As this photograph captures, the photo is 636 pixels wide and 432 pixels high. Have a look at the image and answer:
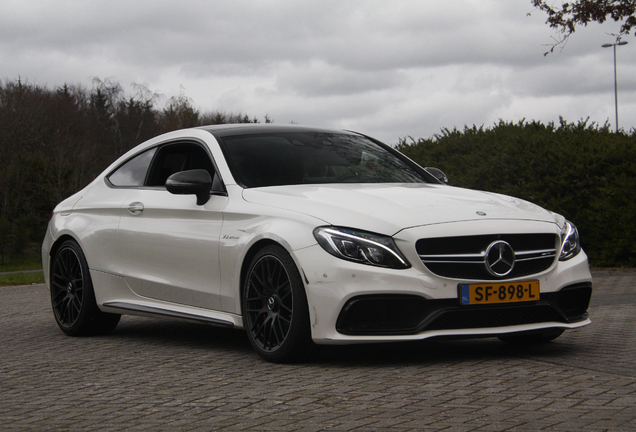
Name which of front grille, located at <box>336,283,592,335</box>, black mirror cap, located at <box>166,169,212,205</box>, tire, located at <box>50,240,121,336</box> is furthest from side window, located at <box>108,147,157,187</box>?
front grille, located at <box>336,283,592,335</box>

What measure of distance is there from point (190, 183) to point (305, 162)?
2.86 feet

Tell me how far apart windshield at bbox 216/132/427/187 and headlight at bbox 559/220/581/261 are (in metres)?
1.32

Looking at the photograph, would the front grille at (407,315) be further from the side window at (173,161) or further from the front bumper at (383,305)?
the side window at (173,161)

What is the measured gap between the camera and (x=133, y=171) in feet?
25.3

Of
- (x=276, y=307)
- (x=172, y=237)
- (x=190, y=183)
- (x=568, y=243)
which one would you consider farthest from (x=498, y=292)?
(x=172, y=237)

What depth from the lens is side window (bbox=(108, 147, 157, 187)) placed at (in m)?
7.55

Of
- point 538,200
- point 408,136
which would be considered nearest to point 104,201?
point 538,200

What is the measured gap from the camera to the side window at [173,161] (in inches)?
281

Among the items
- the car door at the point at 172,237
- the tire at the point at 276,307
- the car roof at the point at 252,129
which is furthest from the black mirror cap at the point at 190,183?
the tire at the point at 276,307

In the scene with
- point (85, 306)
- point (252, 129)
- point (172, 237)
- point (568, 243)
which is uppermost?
point (252, 129)

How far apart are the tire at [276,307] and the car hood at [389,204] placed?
1.20 ft

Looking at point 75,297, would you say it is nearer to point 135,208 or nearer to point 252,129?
point 135,208

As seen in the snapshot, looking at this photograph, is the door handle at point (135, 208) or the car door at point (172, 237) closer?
the car door at point (172, 237)

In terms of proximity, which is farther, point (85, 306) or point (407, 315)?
point (85, 306)
